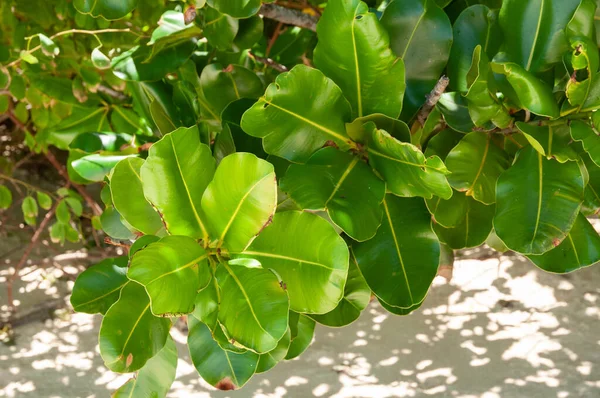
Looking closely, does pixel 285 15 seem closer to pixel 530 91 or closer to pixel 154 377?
pixel 530 91

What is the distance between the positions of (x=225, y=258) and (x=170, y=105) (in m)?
0.34

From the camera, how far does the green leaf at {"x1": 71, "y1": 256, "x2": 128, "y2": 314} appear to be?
0.82m

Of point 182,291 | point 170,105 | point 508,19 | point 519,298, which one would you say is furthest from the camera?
point 519,298

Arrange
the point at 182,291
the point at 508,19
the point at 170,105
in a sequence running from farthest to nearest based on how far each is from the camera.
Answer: the point at 170,105 < the point at 508,19 < the point at 182,291

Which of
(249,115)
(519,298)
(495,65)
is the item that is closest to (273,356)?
(249,115)

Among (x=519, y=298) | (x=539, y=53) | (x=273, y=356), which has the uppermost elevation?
(x=539, y=53)

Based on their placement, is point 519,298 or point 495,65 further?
point 519,298

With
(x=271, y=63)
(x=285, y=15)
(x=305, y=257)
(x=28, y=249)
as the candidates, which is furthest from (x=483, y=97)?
(x=28, y=249)

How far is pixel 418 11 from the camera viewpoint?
29.4 inches

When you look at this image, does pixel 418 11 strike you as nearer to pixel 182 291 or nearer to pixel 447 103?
pixel 447 103

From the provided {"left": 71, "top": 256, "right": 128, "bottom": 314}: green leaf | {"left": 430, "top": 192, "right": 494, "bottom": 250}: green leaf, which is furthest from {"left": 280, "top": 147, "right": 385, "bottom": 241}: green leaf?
{"left": 71, "top": 256, "right": 128, "bottom": 314}: green leaf

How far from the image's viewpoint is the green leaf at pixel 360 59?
2.21 feet

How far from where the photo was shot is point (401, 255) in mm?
750

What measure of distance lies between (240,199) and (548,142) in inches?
14.5
